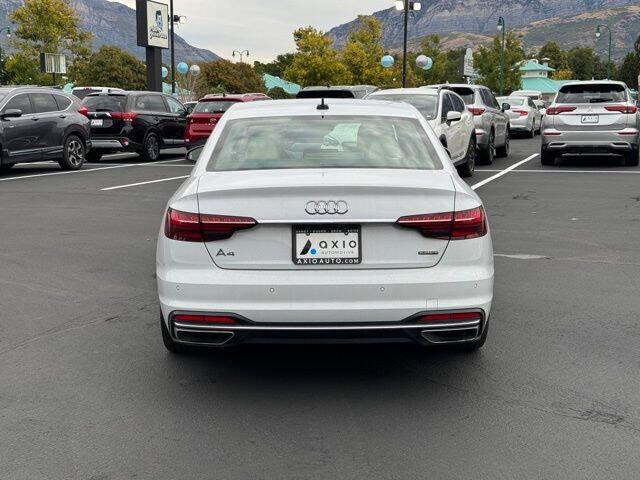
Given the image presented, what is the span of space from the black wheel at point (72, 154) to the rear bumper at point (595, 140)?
10.1 metres

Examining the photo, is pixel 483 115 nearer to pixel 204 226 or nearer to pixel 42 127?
pixel 42 127

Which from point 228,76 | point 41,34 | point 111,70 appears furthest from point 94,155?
point 228,76

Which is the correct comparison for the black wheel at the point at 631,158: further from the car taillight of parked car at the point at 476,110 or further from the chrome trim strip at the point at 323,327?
the chrome trim strip at the point at 323,327

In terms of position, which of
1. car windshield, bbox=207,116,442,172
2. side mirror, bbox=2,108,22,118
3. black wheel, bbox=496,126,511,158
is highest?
car windshield, bbox=207,116,442,172

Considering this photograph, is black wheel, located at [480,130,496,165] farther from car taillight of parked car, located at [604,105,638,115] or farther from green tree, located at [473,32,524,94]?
green tree, located at [473,32,524,94]

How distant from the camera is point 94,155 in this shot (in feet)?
75.4

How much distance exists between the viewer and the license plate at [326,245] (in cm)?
434

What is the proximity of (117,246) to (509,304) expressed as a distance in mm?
4459

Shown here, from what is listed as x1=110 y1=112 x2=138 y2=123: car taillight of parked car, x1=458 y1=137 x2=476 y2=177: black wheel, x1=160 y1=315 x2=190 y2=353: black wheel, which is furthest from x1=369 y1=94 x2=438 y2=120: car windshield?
x1=160 y1=315 x2=190 y2=353: black wheel

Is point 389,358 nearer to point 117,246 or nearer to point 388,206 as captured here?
point 388,206

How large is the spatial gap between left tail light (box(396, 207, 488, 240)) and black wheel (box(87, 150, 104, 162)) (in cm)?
1909

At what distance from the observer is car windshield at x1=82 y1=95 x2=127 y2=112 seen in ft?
72.6

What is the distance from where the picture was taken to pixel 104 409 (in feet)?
14.6

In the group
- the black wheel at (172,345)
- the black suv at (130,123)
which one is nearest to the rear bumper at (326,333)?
the black wheel at (172,345)
